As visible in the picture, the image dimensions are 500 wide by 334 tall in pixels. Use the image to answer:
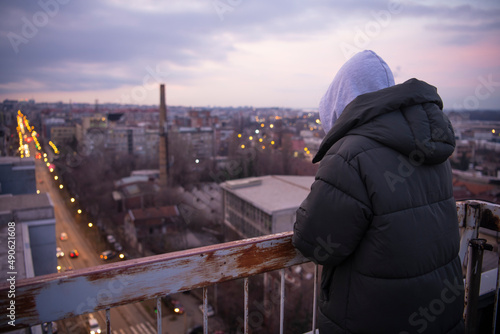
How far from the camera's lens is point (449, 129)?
717mm

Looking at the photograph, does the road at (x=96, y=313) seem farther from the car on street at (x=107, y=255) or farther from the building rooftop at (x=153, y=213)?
the building rooftop at (x=153, y=213)

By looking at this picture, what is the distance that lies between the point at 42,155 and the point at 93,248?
1977cm

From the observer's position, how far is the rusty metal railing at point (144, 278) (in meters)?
0.58

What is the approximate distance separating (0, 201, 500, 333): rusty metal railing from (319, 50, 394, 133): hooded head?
0.39 m

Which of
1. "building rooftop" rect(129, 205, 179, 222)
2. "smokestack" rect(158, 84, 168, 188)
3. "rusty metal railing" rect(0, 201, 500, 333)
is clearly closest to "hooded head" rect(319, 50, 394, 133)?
"rusty metal railing" rect(0, 201, 500, 333)

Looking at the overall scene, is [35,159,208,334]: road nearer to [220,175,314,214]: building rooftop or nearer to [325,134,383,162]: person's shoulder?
[325,134,383,162]: person's shoulder

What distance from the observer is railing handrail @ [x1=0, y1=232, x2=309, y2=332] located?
1.91 ft

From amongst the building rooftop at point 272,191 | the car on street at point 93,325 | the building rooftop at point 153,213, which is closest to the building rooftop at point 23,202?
the car on street at point 93,325

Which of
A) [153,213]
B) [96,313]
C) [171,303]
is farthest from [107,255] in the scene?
[171,303]

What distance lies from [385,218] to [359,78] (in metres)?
0.39

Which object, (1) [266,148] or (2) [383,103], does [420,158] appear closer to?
(2) [383,103]

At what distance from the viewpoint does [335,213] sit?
2.22 feet

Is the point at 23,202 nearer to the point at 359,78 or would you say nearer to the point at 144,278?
the point at 144,278

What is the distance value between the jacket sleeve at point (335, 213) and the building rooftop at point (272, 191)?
9412 millimetres
